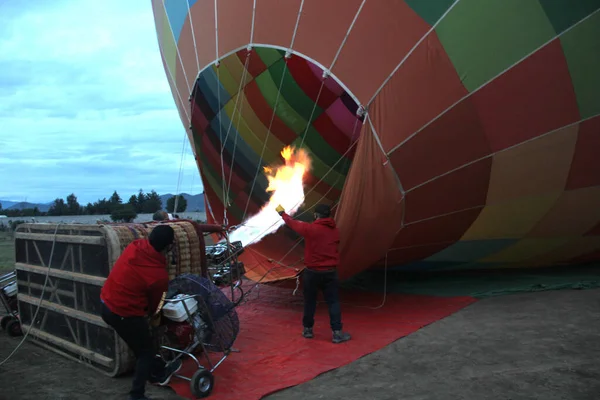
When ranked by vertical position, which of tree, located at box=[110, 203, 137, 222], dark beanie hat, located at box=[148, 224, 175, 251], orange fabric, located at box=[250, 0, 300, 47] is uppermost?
orange fabric, located at box=[250, 0, 300, 47]

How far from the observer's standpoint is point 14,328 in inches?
181

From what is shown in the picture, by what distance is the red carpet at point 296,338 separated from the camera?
10.9ft

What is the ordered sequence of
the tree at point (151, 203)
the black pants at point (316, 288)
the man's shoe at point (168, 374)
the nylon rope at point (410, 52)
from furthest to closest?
the tree at point (151, 203)
the black pants at point (316, 288)
the nylon rope at point (410, 52)
the man's shoe at point (168, 374)

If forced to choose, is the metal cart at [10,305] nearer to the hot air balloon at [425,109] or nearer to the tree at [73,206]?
the hot air balloon at [425,109]

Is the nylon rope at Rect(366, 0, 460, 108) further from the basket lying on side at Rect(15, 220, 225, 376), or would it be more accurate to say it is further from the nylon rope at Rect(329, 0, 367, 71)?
the basket lying on side at Rect(15, 220, 225, 376)

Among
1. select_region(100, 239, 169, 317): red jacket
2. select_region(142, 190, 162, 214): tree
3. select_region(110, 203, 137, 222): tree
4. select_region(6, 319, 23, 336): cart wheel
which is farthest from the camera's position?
select_region(142, 190, 162, 214): tree

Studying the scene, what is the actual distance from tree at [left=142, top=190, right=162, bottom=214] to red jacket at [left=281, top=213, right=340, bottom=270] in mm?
33184

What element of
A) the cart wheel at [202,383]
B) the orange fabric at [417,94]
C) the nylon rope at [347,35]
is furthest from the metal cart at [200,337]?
the nylon rope at [347,35]

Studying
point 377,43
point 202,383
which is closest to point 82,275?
point 202,383

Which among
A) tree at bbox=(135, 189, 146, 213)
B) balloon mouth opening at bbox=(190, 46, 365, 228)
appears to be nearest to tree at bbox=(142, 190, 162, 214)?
tree at bbox=(135, 189, 146, 213)

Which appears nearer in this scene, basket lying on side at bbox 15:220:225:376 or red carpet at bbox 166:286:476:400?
red carpet at bbox 166:286:476:400

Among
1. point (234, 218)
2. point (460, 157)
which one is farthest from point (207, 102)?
point (460, 157)

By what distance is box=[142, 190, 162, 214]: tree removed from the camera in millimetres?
37362

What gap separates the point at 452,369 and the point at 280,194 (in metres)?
3.38
